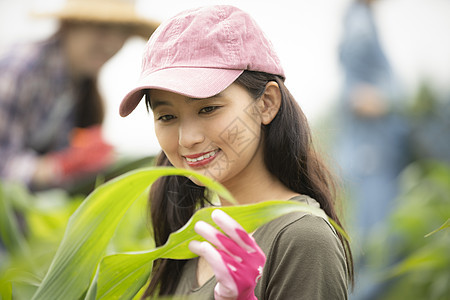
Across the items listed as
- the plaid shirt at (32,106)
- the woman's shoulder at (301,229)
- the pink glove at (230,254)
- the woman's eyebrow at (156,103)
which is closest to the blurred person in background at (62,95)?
the plaid shirt at (32,106)

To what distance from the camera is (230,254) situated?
0.75 meters

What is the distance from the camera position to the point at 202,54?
3.35 ft

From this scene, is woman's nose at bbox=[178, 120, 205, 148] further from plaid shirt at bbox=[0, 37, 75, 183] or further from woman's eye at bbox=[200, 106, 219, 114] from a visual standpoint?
plaid shirt at bbox=[0, 37, 75, 183]

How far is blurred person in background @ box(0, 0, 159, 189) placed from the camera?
7.45 feet

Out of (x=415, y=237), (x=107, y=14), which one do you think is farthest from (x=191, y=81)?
(x=415, y=237)

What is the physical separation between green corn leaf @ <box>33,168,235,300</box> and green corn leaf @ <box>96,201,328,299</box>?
0.02 meters

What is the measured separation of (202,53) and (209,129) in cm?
12

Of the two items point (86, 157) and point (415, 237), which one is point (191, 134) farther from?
point (415, 237)

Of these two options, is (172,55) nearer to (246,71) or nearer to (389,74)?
(246,71)

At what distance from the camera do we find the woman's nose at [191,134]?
1.02 meters

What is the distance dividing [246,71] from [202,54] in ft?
0.28

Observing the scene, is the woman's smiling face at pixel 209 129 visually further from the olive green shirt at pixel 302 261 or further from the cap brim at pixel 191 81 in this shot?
the olive green shirt at pixel 302 261

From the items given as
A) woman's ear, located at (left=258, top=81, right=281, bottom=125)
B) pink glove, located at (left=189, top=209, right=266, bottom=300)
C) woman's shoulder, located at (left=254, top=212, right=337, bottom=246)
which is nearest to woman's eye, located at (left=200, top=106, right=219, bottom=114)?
woman's ear, located at (left=258, top=81, right=281, bottom=125)

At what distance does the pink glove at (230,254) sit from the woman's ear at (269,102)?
0.39 metres
